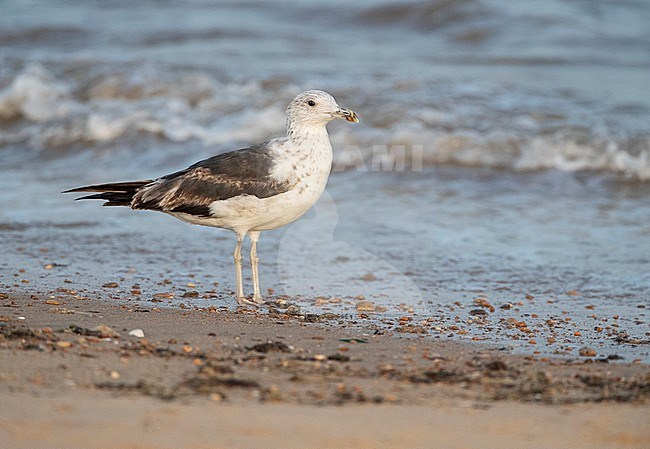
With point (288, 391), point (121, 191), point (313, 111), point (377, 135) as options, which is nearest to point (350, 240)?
point (313, 111)

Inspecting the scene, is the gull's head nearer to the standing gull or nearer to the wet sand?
the standing gull

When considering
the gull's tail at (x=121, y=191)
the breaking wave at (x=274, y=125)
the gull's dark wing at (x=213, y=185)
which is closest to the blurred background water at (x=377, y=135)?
the breaking wave at (x=274, y=125)

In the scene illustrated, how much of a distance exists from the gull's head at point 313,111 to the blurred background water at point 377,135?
1.04 meters

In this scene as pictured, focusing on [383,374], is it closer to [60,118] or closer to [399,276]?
[399,276]

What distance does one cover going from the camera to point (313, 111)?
19.4 feet

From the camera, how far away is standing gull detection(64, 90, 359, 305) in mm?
5645

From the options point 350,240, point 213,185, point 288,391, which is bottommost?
point 350,240

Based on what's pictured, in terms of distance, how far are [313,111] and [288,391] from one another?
254 cm

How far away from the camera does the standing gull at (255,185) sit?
5645mm

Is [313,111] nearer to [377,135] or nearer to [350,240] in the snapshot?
[350,240]

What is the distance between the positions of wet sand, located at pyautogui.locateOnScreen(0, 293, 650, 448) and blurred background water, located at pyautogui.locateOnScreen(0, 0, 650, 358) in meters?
1.13

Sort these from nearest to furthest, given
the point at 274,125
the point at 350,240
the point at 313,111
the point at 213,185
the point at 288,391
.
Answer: the point at 288,391 < the point at 213,185 < the point at 313,111 < the point at 350,240 < the point at 274,125

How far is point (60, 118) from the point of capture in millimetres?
11820

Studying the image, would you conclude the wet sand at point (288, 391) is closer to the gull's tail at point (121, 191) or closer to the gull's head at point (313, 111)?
the gull's tail at point (121, 191)
